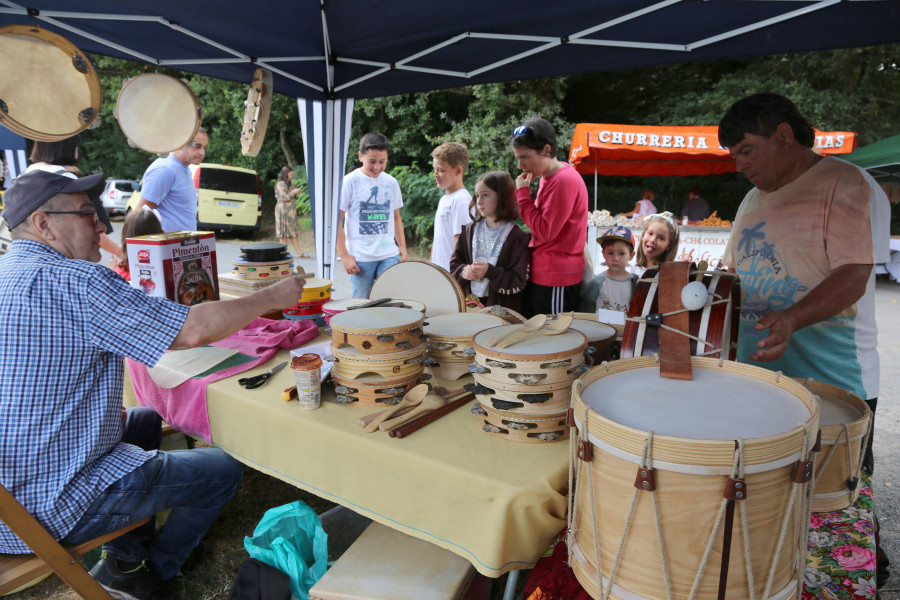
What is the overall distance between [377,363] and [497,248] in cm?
174

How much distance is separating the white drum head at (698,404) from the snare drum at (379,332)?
668 millimetres

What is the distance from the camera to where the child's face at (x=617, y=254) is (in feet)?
11.4

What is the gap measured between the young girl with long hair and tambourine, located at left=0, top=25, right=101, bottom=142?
2085mm

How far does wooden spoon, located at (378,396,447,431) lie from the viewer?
1.61 metres

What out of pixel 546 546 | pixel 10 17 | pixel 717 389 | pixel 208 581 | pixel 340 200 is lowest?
pixel 208 581

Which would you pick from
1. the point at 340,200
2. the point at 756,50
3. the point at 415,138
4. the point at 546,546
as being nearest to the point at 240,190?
the point at 415,138

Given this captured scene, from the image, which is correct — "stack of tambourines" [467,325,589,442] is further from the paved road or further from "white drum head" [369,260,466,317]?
the paved road

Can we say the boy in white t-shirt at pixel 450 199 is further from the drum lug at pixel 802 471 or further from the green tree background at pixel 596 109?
the green tree background at pixel 596 109

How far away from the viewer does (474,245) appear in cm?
343

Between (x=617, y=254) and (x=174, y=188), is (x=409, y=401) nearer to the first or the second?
(x=617, y=254)

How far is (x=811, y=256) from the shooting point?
188cm

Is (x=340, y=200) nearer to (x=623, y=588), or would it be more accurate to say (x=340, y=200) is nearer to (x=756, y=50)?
(x=756, y=50)

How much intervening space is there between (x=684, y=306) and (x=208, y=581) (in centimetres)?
226

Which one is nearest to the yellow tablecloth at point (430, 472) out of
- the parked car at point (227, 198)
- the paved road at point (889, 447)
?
the paved road at point (889, 447)
